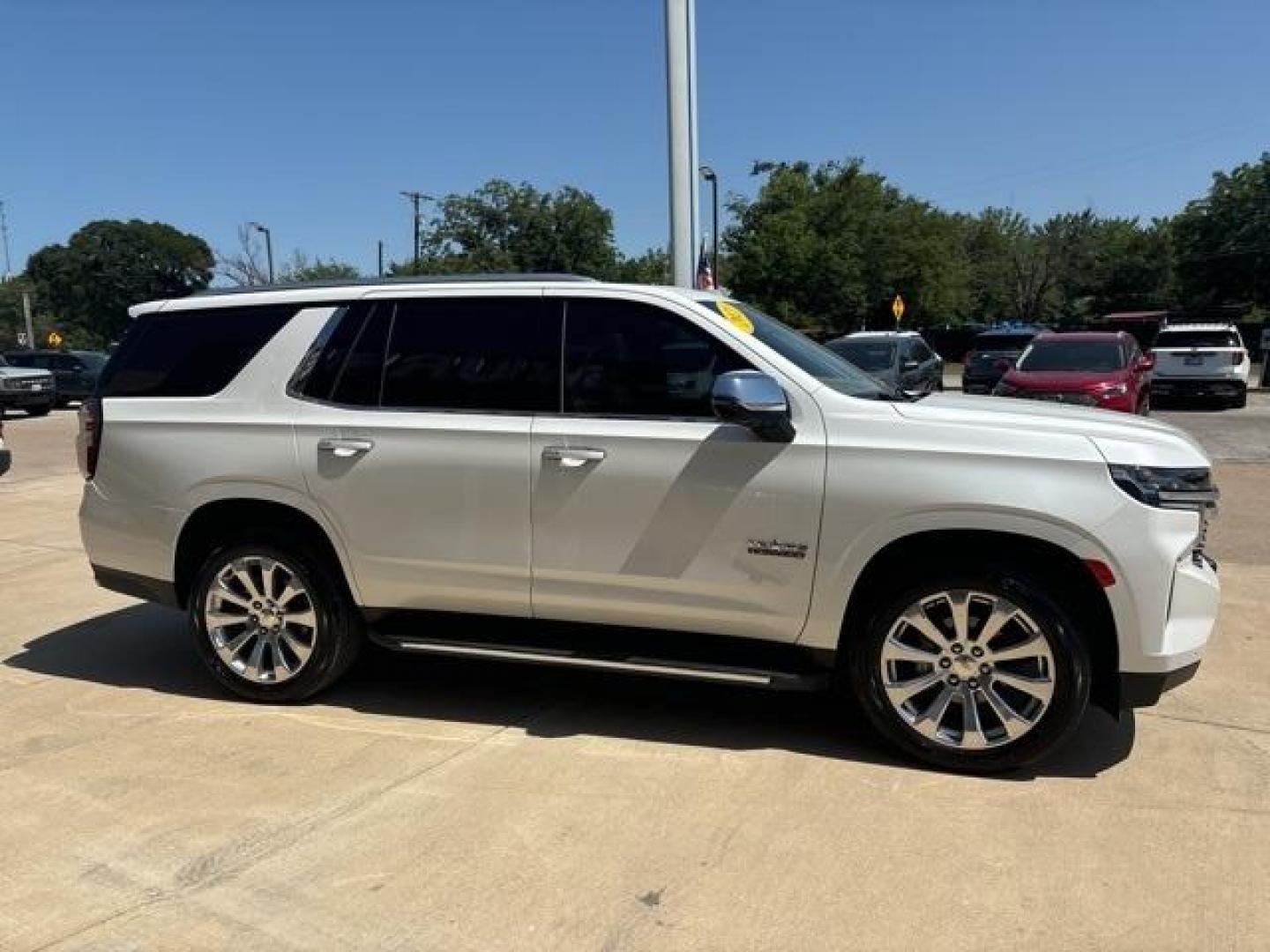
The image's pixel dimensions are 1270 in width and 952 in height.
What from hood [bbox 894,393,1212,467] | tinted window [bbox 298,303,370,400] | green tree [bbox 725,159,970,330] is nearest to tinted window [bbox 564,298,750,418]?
hood [bbox 894,393,1212,467]

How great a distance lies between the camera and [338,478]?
4.57 metres

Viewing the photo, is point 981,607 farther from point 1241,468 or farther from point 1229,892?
point 1241,468

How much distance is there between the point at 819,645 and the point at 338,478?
2148 millimetres

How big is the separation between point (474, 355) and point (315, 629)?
4.70 feet

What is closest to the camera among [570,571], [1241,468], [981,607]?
[981,607]

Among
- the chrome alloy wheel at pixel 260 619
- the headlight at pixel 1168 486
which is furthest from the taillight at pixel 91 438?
the headlight at pixel 1168 486

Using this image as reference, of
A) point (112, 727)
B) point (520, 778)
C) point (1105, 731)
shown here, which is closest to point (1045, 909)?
point (1105, 731)

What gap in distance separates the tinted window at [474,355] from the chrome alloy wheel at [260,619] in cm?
97

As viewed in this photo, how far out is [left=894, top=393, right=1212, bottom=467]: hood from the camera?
3764mm

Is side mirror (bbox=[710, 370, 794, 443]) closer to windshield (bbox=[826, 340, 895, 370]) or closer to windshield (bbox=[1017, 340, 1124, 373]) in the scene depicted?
windshield (bbox=[1017, 340, 1124, 373])

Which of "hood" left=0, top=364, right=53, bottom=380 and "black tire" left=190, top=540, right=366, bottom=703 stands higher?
"hood" left=0, top=364, right=53, bottom=380

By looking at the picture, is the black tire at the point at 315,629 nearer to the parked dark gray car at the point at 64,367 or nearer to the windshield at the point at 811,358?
the windshield at the point at 811,358

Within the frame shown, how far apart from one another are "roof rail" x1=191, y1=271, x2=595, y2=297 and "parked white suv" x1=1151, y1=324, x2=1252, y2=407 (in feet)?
65.9

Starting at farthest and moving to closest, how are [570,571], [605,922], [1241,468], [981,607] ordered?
[1241,468]
[570,571]
[981,607]
[605,922]
